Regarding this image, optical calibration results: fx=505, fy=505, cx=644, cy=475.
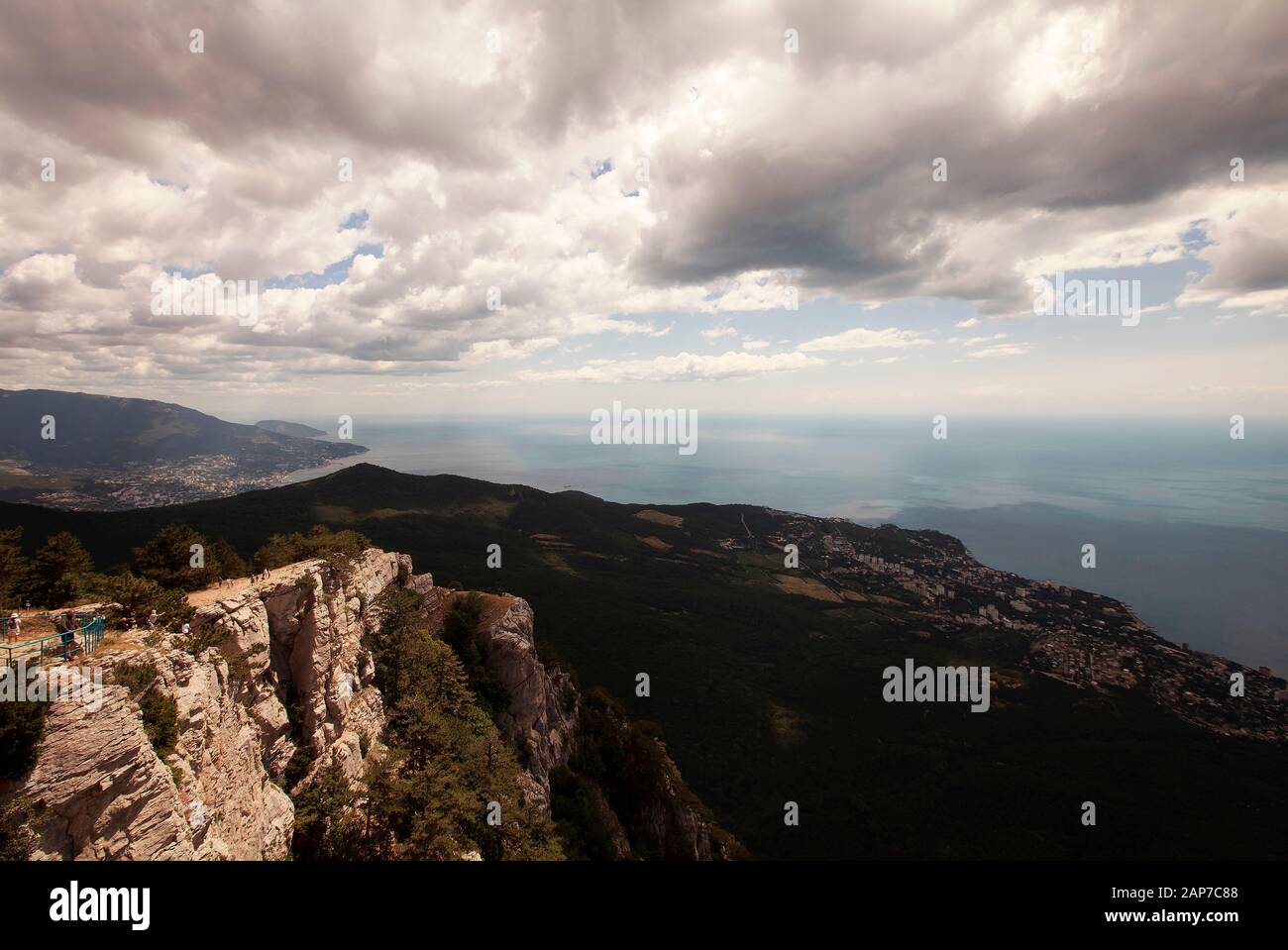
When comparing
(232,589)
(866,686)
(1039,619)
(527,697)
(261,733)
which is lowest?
(1039,619)

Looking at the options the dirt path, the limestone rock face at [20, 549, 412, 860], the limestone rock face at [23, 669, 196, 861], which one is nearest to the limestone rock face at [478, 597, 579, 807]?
the limestone rock face at [20, 549, 412, 860]

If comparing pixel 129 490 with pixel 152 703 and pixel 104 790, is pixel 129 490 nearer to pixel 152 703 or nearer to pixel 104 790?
pixel 152 703

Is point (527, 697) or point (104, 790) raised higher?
point (104, 790)

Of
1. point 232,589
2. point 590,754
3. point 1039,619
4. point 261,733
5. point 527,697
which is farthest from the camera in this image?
point 1039,619

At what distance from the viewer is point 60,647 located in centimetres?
1206

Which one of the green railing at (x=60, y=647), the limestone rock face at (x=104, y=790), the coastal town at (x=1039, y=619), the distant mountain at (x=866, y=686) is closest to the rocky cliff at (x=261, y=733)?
the limestone rock face at (x=104, y=790)

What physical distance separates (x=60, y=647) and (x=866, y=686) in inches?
2922

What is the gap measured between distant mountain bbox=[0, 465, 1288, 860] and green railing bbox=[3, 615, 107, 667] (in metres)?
42.3

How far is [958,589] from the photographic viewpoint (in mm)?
115625

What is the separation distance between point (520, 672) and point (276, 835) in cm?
1498

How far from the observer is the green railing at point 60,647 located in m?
11.1

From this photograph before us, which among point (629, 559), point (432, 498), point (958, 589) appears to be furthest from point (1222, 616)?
point (432, 498)

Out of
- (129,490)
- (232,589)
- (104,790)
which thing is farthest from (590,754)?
(129,490)

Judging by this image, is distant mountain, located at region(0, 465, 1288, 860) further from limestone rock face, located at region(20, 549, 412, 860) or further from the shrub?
the shrub
